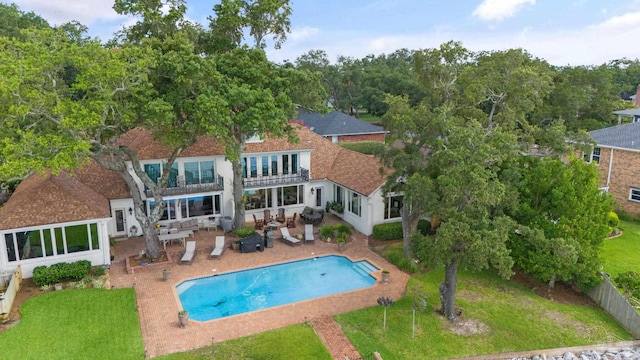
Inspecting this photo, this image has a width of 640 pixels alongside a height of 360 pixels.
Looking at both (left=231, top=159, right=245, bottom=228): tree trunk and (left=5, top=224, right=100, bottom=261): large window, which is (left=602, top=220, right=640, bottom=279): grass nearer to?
(left=231, top=159, right=245, bottom=228): tree trunk

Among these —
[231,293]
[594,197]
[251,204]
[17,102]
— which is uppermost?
[17,102]

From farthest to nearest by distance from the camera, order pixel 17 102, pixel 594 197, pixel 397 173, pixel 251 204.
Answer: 1. pixel 251 204
2. pixel 397 173
3. pixel 594 197
4. pixel 17 102

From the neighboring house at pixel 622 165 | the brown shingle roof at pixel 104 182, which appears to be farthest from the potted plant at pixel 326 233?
the neighboring house at pixel 622 165

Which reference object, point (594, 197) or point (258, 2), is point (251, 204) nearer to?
point (258, 2)

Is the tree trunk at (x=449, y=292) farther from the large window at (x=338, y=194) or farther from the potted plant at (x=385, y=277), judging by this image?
the large window at (x=338, y=194)

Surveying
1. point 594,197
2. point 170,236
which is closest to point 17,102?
point 170,236

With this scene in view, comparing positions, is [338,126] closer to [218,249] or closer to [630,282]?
[218,249]
